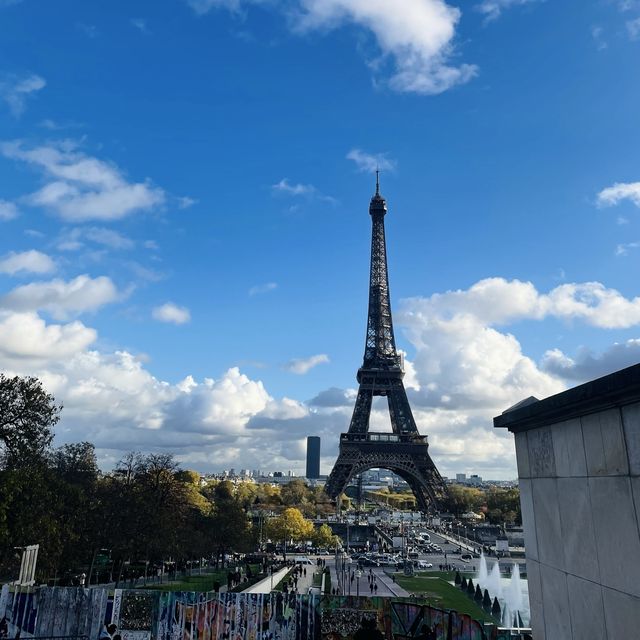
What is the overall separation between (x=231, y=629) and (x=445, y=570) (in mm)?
47111

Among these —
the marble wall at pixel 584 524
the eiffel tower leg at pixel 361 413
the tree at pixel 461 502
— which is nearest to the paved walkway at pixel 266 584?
the marble wall at pixel 584 524

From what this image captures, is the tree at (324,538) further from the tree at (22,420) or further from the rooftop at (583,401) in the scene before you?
the rooftop at (583,401)

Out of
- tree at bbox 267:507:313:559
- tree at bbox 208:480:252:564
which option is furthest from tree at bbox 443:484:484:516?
tree at bbox 208:480:252:564

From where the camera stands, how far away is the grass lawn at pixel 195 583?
42878mm

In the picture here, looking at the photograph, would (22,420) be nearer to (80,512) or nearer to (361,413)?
(80,512)

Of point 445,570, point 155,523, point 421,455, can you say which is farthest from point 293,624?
point 421,455

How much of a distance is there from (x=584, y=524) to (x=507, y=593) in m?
42.0

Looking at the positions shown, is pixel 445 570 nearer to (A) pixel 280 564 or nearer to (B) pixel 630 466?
(A) pixel 280 564

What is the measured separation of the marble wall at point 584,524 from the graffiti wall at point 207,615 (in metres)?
10.9

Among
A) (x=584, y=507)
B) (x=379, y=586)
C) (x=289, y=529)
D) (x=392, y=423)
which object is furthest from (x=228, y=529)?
(x=584, y=507)

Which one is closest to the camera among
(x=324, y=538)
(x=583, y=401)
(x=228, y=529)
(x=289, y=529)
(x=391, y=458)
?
(x=583, y=401)

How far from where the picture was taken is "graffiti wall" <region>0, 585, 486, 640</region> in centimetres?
2091

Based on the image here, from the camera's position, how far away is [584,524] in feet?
31.4

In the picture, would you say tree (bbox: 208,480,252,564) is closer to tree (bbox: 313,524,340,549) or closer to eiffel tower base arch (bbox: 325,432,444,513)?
tree (bbox: 313,524,340,549)
